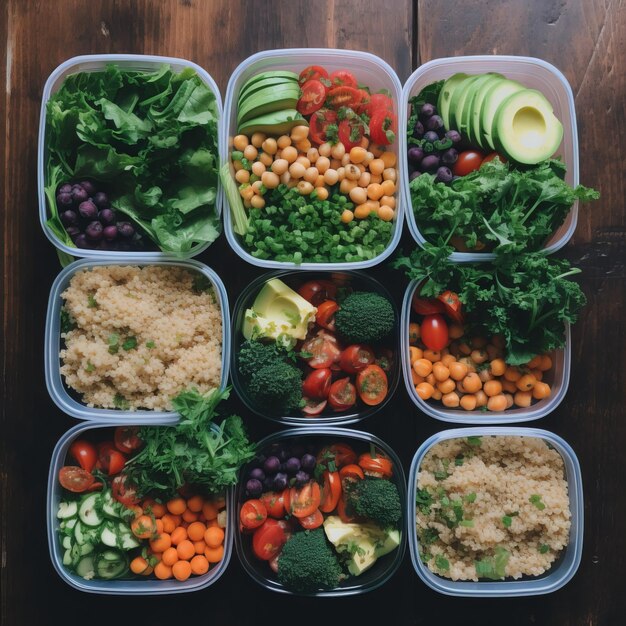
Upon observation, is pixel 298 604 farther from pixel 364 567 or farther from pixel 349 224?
pixel 349 224

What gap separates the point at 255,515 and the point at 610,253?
146cm

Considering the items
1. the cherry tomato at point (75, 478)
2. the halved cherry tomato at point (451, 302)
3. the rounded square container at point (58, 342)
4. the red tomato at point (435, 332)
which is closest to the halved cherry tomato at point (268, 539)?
the rounded square container at point (58, 342)

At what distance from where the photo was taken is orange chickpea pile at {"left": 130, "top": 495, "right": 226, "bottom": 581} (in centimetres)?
171

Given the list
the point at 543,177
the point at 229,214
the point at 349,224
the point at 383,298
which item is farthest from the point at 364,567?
the point at 543,177

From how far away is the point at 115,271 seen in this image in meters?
1.72

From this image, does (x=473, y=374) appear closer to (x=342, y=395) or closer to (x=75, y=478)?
(x=342, y=395)

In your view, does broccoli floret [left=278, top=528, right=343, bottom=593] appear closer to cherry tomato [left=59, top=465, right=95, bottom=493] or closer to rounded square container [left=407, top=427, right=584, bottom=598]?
rounded square container [left=407, top=427, right=584, bottom=598]

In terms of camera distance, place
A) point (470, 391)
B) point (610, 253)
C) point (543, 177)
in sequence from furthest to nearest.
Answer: point (610, 253), point (470, 391), point (543, 177)

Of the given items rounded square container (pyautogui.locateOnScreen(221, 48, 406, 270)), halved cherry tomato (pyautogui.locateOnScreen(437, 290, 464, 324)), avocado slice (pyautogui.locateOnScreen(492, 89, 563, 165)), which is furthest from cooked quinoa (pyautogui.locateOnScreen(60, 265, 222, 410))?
avocado slice (pyautogui.locateOnScreen(492, 89, 563, 165))

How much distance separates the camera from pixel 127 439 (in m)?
1.76

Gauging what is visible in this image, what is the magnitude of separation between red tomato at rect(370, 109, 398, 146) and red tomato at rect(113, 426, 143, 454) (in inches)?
46.5

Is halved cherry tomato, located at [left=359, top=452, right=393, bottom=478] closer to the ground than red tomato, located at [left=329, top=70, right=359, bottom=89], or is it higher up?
closer to the ground

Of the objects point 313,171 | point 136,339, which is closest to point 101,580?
point 136,339

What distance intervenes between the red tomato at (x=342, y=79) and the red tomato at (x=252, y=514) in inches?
52.2
